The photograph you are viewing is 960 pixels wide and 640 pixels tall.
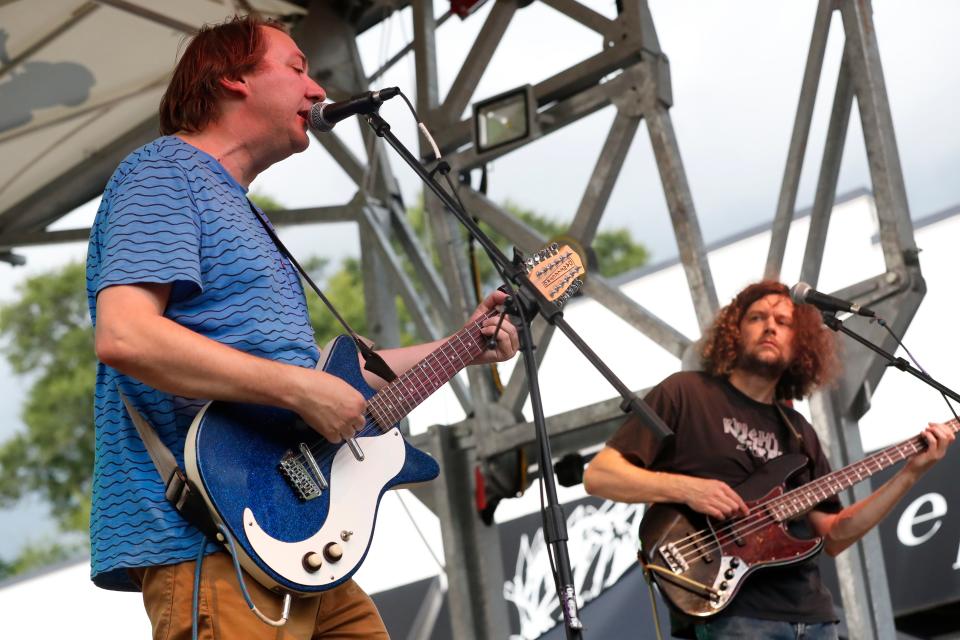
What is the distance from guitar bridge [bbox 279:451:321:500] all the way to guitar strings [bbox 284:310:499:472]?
0.01 m

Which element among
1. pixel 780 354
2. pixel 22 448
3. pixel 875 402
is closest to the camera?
pixel 780 354

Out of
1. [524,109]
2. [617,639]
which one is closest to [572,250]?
[524,109]

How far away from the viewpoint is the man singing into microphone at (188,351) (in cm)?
190

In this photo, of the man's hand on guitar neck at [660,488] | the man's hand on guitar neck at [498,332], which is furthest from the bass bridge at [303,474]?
the man's hand on guitar neck at [660,488]

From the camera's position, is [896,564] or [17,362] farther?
[17,362]

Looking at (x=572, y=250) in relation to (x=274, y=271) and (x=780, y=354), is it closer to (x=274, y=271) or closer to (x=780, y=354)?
(x=274, y=271)

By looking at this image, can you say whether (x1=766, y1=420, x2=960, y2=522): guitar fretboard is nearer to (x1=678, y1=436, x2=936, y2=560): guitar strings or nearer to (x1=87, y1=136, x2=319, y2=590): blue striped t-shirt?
(x1=678, y1=436, x2=936, y2=560): guitar strings

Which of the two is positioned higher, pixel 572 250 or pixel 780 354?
pixel 780 354

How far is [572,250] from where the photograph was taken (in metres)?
2.55

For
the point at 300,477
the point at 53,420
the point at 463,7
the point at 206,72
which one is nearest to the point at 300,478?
the point at 300,477

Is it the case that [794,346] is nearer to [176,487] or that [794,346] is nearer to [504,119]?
[504,119]

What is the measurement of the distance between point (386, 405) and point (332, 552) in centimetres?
37

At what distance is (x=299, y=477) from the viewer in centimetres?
203

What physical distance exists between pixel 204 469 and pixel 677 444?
1.99 m
